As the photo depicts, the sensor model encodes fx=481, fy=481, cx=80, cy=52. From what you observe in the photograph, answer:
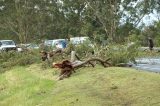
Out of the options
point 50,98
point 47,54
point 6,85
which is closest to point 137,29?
point 47,54

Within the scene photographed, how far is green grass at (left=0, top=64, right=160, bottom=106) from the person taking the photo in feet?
35.8

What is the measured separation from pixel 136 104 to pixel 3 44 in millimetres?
35988

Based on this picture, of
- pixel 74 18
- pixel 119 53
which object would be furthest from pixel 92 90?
pixel 74 18

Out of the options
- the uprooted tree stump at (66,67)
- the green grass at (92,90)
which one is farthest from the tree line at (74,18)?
the green grass at (92,90)

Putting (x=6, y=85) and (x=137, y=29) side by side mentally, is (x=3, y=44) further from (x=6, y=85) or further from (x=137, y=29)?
(x=6, y=85)

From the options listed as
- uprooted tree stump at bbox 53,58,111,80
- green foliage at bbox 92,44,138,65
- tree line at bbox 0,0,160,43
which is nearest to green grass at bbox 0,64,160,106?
uprooted tree stump at bbox 53,58,111,80

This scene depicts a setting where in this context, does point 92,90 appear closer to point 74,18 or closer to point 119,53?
point 119,53

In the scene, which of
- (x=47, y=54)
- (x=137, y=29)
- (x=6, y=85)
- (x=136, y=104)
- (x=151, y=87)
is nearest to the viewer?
(x=136, y=104)

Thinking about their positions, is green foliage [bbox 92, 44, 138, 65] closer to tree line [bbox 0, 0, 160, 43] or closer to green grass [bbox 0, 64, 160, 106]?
green grass [bbox 0, 64, 160, 106]

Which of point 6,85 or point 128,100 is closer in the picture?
point 128,100

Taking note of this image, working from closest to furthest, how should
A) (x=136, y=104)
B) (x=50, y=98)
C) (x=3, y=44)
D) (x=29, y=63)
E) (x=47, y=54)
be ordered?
(x=136, y=104) < (x=50, y=98) < (x=47, y=54) < (x=29, y=63) < (x=3, y=44)

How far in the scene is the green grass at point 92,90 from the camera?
10922 mm

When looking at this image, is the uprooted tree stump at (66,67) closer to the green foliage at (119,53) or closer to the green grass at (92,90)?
the green grass at (92,90)

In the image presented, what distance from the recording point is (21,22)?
61.1 metres
